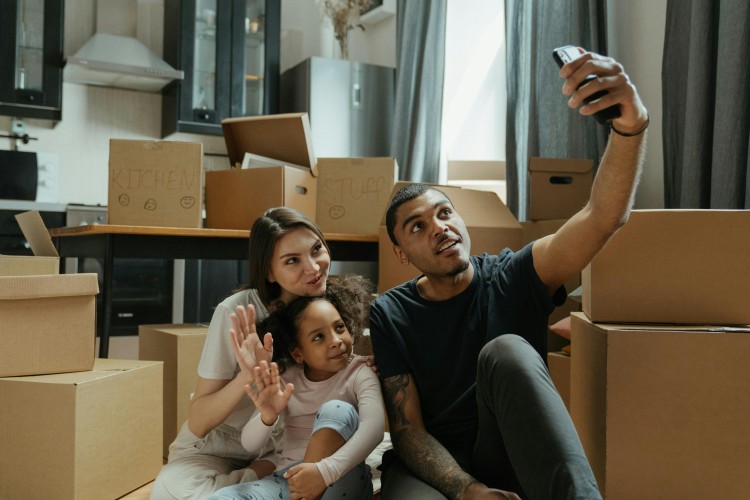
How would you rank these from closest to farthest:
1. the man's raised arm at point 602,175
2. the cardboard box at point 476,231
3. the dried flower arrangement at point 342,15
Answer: the man's raised arm at point 602,175 < the cardboard box at point 476,231 < the dried flower arrangement at point 342,15

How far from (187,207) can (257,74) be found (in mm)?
2545

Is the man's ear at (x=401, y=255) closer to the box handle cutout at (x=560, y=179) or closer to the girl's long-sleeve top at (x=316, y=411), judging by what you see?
the girl's long-sleeve top at (x=316, y=411)

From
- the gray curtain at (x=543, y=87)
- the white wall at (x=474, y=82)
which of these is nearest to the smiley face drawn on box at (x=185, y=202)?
the gray curtain at (x=543, y=87)

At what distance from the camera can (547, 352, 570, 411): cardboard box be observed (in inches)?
78.6

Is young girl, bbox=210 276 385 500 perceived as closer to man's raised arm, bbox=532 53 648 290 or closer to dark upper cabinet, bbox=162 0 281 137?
man's raised arm, bbox=532 53 648 290

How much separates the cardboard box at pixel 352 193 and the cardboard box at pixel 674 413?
4.91 ft

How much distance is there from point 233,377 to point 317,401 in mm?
206

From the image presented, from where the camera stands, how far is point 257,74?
4.70 metres

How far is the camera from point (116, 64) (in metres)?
4.09

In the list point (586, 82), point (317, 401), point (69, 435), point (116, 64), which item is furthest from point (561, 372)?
point (116, 64)

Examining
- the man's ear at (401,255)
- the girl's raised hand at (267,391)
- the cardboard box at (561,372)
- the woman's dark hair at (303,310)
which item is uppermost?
the man's ear at (401,255)

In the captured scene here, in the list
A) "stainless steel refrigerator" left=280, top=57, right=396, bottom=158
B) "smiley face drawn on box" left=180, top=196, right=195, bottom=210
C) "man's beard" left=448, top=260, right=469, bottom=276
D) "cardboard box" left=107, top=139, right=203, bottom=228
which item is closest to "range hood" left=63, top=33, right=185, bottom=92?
"stainless steel refrigerator" left=280, top=57, right=396, bottom=158

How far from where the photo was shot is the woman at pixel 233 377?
1521 mm

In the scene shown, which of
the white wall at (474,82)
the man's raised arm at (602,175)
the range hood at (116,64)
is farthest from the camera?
the range hood at (116,64)
